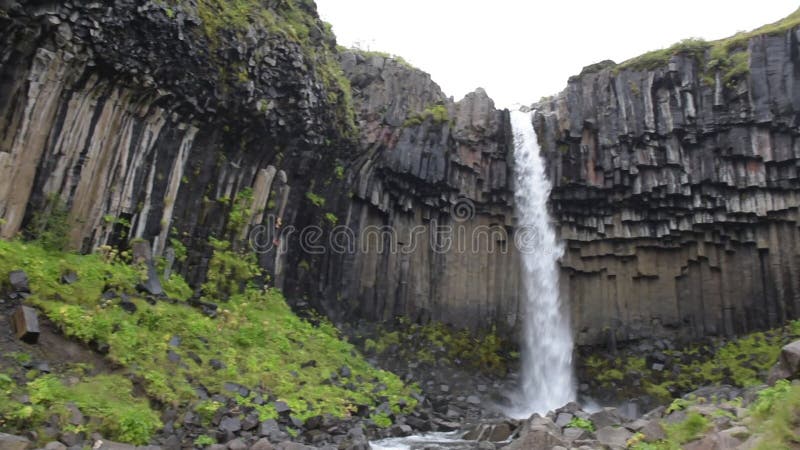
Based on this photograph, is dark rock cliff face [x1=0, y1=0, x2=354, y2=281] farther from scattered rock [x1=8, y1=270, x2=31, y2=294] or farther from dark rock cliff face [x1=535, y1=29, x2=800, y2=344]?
dark rock cliff face [x1=535, y1=29, x2=800, y2=344]

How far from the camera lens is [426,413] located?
17.7 metres

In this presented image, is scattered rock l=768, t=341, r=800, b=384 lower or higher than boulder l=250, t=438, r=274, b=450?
higher

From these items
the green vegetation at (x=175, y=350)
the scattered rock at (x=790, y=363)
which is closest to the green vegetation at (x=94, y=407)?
the green vegetation at (x=175, y=350)

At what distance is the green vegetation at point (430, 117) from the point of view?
25.5 meters

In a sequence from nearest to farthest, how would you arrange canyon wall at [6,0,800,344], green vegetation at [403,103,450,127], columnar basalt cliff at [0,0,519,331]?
columnar basalt cliff at [0,0,519,331], canyon wall at [6,0,800,344], green vegetation at [403,103,450,127]

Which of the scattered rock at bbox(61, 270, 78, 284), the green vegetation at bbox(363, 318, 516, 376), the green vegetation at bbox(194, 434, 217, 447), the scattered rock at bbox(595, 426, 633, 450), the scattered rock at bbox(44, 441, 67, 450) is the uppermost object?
the scattered rock at bbox(61, 270, 78, 284)

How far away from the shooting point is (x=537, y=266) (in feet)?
84.7

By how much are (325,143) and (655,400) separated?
1547 centimetres

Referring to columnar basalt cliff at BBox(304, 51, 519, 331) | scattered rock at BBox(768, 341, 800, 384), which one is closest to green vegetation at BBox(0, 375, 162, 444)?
scattered rock at BBox(768, 341, 800, 384)

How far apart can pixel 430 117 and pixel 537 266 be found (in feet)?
26.4

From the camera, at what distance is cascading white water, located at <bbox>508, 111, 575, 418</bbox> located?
24484 millimetres

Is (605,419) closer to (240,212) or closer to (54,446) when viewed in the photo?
(54,446)

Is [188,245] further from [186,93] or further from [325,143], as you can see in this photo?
[325,143]

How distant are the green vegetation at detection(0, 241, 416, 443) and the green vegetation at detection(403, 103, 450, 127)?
981 cm
